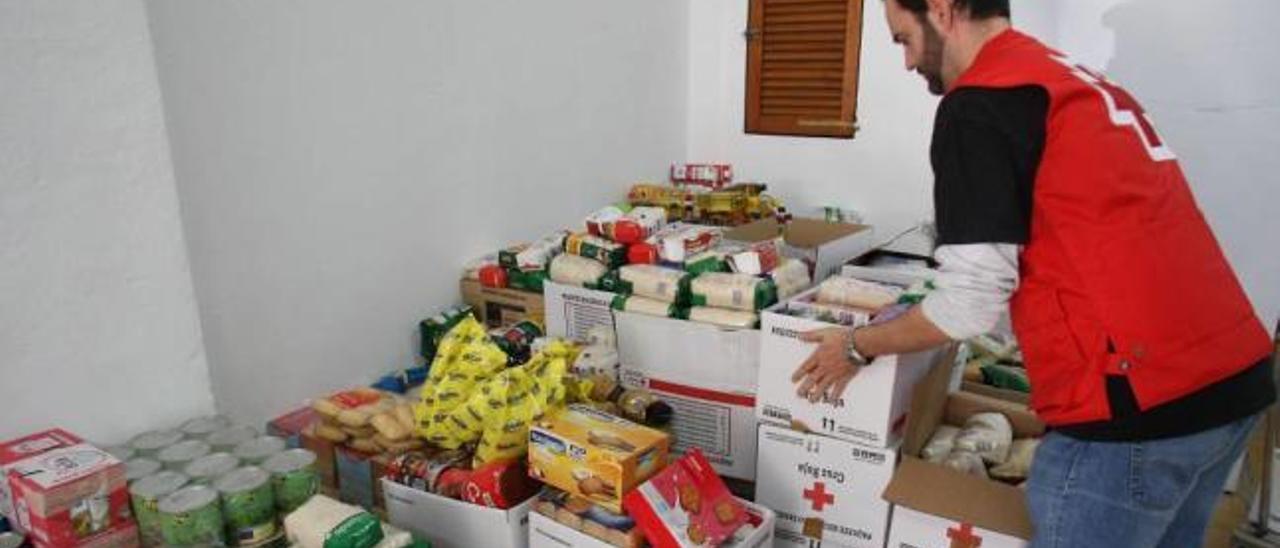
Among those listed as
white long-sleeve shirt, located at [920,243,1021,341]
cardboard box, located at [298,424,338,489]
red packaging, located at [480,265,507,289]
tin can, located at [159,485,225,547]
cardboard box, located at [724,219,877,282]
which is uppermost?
white long-sleeve shirt, located at [920,243,1021,341]

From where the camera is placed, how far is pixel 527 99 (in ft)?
8.94

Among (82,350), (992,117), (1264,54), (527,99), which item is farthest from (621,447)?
(1264,54)

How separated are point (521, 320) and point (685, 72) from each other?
184cm

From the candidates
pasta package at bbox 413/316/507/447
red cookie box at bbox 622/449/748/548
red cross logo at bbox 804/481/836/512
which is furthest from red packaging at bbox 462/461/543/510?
red cross logo at bbox 804/481/836/512

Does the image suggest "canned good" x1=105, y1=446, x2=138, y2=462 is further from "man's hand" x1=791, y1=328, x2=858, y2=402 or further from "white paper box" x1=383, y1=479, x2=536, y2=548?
"man's hand" x1=791, y1=328, x2=858, y2=402

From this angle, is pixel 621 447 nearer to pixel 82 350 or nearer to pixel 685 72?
pixel 82 350

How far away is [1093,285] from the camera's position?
982 millimetres

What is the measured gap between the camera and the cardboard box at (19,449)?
1225 millimetres

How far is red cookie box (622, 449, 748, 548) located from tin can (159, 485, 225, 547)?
2.12ft

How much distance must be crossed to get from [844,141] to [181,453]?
8.92 feet

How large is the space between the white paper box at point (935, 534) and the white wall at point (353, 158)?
5.03 ft

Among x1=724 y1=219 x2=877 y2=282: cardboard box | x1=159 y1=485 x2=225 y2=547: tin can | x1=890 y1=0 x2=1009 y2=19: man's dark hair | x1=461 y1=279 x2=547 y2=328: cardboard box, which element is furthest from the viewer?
x1=461 y1=279 x2=547 y2=328: cardboard box

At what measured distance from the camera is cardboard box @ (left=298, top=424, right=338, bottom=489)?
5.72 ft

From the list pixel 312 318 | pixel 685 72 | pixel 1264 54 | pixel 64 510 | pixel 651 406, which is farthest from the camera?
pixel 685 72
